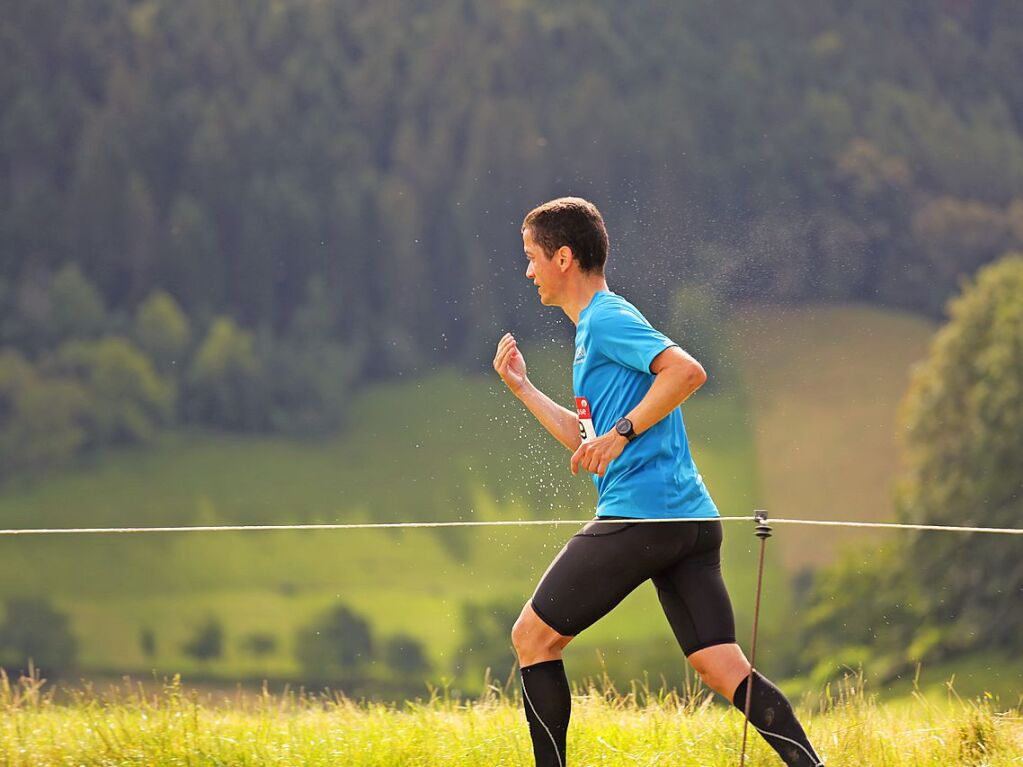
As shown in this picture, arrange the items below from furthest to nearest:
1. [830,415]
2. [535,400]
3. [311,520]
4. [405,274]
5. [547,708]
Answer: [311,520] < [405,274] < [830,415] < [535,400] < [547,708]

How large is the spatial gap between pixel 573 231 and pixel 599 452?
0.57 metres

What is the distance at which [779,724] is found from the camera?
137 inches

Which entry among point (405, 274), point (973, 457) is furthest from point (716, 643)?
point (405, 274)

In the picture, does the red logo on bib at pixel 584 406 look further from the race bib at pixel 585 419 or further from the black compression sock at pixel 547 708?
the black compression sock at pixel 547 708

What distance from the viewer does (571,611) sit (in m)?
3.51

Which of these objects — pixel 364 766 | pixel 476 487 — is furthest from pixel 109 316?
pixel 364 766

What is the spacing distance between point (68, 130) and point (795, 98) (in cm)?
1981

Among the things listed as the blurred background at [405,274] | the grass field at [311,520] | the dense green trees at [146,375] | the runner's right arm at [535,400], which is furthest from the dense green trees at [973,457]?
the runner's right arm at [535,400]

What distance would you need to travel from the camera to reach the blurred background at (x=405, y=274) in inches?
1570

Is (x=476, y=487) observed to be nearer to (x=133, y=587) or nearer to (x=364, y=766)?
(x=133, y=587)

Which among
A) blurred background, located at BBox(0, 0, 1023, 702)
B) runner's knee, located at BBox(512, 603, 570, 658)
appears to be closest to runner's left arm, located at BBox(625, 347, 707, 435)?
runner's knee, located at BBox(512, 603, 570, 658)

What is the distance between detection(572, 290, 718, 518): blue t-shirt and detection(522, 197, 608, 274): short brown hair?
0.12m

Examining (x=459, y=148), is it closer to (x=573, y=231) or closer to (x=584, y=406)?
(x=573, y=231)

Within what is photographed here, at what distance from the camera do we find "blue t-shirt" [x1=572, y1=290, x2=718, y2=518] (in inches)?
140
